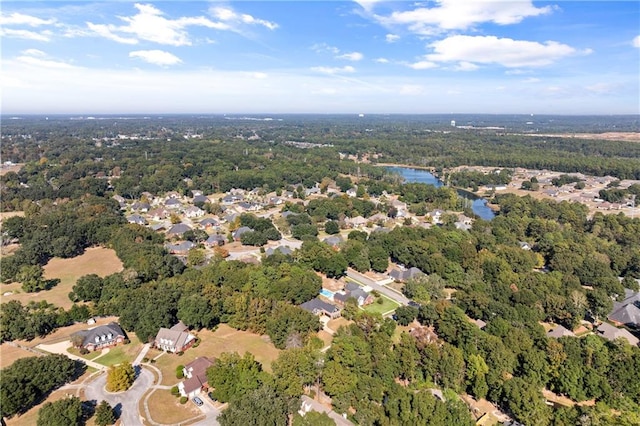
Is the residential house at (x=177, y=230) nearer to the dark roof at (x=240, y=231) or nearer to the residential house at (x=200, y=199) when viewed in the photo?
the dark roof at (x=240, y=231)

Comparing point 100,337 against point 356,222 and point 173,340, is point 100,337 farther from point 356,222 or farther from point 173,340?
point 356,222

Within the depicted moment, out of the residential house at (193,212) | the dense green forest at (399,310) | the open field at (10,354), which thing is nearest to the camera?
the dense green forest at (399,310)

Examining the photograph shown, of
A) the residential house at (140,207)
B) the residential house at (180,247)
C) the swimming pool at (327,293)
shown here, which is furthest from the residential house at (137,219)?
the swimming pool at (327,293)

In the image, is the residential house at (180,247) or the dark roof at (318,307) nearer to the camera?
the dark roof at (318,307)

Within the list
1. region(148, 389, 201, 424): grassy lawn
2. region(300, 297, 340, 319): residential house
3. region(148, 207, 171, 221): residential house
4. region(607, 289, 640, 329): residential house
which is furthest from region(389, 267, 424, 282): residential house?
region(148, 207, 171, 221): residential house

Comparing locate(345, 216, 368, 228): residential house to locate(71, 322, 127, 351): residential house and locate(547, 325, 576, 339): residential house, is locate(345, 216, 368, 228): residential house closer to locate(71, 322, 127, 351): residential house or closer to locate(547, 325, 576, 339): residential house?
locate(547, 325, 576, 339): residential house

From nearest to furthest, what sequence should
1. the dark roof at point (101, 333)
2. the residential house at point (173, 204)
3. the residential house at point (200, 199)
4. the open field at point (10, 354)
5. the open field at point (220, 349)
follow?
the open field at point (220, 349) < the open field at point (10, 354) < the dark roof at point (101, 333) < the residential house at point (173, 204) < the residential house at point (200, 199)

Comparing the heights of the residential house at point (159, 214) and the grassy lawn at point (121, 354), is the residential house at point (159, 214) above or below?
above
